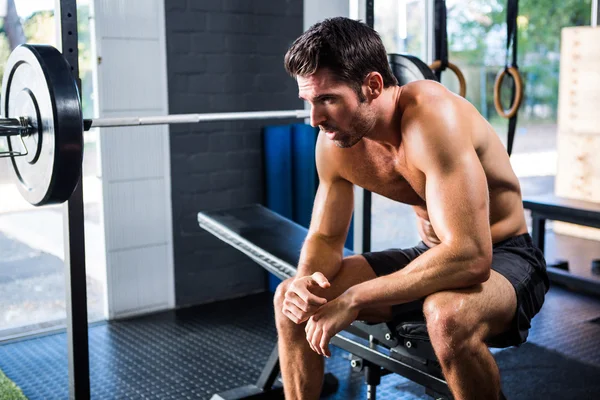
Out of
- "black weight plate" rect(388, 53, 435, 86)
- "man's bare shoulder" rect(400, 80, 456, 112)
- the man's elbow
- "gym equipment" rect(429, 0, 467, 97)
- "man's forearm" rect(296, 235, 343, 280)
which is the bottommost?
"man's forearm" rect(296, 235, 343, 280)

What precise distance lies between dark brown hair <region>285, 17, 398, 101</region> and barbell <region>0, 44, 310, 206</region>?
1.97ft

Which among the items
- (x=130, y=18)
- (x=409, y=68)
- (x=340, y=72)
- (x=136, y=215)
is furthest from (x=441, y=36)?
(x=136, y=215)

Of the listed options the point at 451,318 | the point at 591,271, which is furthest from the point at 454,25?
the point at 451,318

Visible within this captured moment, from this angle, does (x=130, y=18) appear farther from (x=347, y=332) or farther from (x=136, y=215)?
(x=347, y=332)

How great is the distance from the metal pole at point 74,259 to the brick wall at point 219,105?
4.59 feet

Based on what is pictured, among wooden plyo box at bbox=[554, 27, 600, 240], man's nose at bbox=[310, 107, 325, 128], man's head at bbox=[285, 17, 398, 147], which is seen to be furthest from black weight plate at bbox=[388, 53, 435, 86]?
wooden plyo box at bbox=[554, 27, 600, 240]

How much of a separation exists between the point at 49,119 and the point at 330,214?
836 mm

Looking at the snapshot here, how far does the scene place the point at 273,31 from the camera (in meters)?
3.92

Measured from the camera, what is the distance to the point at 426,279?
1.85 m

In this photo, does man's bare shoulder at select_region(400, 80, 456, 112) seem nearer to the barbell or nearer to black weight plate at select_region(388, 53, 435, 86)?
black weight plate at select_region(388, 53, 435, 86)

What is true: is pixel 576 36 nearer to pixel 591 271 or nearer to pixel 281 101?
pixel 591 271

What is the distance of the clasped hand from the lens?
6.13 ft

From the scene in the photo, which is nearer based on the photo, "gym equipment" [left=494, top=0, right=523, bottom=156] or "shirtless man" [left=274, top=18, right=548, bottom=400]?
"shirtless man" [left=274, top=18, right=548, bottom=400]

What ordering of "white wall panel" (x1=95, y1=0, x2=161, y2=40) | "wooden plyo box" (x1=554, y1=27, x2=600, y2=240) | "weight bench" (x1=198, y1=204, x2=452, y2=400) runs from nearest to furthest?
"weight bench" (x1=198, y1=204, x2=452, y2=400) < "white wall panel" (x1=95, y1=0, x2=161, y2=40) < "wooden plyo box" (x1=554, y1=27, x2=600, y2=240)
